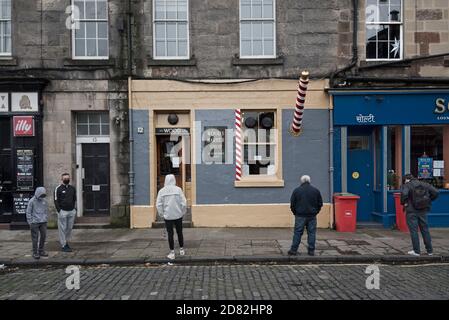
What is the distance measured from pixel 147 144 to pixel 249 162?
311 centimetres

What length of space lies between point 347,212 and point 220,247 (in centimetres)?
421

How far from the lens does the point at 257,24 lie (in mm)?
13812

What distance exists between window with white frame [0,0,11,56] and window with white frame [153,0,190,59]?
14.3 feet

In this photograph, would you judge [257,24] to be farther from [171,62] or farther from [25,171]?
[25,171]

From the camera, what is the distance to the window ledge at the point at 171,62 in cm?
1362

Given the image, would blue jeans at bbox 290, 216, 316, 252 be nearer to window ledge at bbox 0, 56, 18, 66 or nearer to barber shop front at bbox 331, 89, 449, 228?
barber shop front at bbox 331, 89, 449, 228

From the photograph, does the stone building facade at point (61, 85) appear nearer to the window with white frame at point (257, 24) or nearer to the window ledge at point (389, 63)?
the window with white frame at point (257, 24)

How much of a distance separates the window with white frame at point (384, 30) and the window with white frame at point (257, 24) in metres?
2.92

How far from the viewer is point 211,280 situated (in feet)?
26.5

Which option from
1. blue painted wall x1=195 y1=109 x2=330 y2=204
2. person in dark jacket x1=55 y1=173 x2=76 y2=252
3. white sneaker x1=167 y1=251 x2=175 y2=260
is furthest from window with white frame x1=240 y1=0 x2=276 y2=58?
white sneaker x1=167 y1=251 x2=175 y2=260

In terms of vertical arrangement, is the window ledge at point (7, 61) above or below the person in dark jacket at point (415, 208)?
above

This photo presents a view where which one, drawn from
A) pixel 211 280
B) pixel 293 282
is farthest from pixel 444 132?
pixel 211 280

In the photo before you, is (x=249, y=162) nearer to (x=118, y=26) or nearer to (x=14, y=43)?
(x=118, y=26)

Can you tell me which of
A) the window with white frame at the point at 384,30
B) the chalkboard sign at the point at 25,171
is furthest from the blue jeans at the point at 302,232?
the chalkboard sign at the point at 25,171
